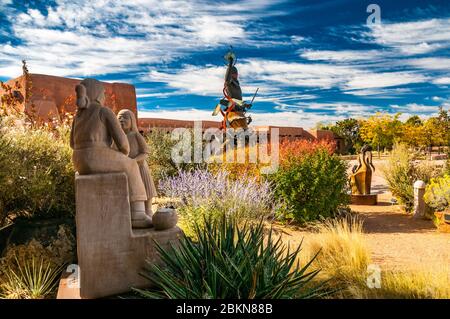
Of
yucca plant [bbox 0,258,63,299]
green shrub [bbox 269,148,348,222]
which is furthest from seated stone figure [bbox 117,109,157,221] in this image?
green shrub [bbox 269,148,348,222]

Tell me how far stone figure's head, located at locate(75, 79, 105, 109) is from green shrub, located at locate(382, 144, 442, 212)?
8849 millimetres

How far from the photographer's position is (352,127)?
160ft

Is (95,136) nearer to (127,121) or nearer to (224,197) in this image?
(127,121)

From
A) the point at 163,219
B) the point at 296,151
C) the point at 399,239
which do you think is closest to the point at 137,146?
the point at 163,219

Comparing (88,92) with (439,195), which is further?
(439,195)

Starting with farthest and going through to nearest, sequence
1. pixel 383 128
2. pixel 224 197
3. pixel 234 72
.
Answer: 1. pixel 383 128
2. pixel 234 72
3. pixel 224 197

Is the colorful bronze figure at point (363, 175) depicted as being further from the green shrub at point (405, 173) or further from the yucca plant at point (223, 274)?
the yucca plant at point (223, 274)

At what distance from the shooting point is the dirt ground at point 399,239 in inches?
238

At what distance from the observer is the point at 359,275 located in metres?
4.68

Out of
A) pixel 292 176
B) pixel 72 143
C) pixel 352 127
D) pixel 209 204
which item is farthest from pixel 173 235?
pixel 352 127

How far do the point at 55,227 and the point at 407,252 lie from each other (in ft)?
18.0

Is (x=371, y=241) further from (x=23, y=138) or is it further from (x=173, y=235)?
(x=23, y=138)

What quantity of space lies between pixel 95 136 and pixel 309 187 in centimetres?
619

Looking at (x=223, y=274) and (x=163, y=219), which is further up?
(x=163, y=219)
